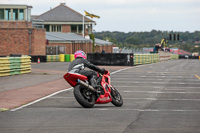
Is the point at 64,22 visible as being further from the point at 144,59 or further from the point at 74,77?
the point at 74,77

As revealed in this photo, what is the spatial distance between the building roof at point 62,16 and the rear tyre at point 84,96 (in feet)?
267

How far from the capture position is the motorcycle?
37.2ft

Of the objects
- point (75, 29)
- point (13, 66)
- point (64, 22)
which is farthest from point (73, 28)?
point (13, 66)

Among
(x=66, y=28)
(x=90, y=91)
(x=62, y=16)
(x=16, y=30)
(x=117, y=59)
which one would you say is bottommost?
(x=117, y=59)

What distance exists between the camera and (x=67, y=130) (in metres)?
8.15

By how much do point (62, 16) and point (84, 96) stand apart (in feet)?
273

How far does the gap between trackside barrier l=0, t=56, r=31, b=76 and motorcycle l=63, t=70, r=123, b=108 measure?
14689 millimetres

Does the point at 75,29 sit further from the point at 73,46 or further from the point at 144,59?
the point at 144,59

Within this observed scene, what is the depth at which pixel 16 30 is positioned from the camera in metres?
57.3

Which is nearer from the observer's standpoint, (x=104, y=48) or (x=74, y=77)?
(x=74, y=77)

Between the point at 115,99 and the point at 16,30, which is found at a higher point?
the point at 16,30

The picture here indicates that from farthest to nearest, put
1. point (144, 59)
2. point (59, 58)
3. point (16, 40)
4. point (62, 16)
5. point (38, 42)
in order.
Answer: point (62, 16), point (38, 42), point (59, 58), point (16, 40), point (144, 59)

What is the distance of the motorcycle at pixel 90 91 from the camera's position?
11.3 m

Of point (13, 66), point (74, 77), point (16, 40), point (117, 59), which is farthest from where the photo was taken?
point (16, 40)
